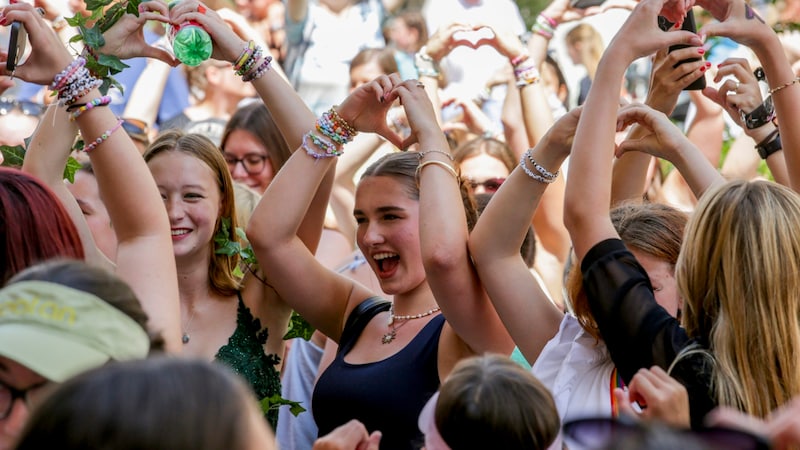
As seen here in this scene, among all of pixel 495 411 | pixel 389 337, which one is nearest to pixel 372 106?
pixel 389 337

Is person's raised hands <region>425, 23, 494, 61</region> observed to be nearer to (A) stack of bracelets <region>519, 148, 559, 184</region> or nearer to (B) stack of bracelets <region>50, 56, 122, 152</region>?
(A) stack of bracelets <region>519, 148, 559, 184</region>

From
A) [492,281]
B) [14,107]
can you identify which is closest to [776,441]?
[492,281]

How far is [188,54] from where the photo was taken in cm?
326

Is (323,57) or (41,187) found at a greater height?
(41,187)

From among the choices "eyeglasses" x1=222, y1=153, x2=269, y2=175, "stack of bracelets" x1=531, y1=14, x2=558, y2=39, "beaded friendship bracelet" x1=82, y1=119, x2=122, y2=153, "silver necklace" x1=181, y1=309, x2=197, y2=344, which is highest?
"beaded friendship bracelet" x1=82, y1=119, x2=122, y2=153

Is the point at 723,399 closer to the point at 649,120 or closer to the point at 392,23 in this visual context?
the point at 649,120

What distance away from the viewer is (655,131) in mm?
2955

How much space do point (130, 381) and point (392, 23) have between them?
746cm

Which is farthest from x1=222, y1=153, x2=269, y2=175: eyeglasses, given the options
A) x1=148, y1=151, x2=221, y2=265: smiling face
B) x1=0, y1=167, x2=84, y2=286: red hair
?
x1=0, y1=167, x2=84, y2=286: red hair

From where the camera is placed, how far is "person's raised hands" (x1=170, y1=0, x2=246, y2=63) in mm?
3326

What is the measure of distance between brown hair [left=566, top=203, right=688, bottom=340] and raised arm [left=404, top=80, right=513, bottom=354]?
26 centimetres

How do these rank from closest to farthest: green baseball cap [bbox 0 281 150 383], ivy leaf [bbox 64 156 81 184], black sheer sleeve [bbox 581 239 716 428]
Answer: green baseball cap [bbox 0 281 150 383], black sheer sleeve [bbox 581 239 716 428], ivy leaf [bbox 64 156 81 184]

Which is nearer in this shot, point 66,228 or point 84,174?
point 66,228

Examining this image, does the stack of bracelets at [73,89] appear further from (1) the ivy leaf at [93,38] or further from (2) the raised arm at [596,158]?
(2) the raised arm at [596,158]
